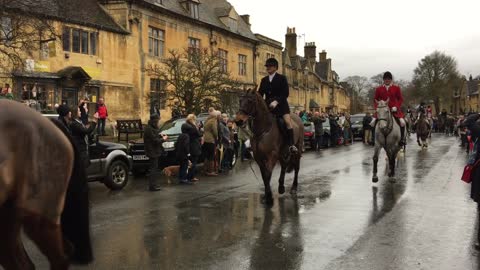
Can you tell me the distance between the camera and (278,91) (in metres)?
9.80

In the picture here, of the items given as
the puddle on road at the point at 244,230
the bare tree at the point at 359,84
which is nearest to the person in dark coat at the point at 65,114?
the puddle on road at the point at 244,230

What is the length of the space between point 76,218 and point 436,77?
293 feet

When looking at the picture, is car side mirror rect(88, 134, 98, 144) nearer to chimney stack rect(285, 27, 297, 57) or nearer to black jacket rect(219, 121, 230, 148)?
black jacket rect(219, 121, 230, 148)

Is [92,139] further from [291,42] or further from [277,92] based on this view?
[291,42]

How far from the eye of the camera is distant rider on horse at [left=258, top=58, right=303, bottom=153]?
9.75m

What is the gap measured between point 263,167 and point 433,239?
3718 mm

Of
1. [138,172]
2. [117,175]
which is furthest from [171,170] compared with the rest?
[138,172]

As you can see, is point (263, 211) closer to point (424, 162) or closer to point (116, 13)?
point (424, 162)

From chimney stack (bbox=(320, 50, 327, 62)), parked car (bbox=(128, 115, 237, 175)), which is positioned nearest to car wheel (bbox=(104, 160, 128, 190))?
parked car (bbox=(128, 115, 237, 175))

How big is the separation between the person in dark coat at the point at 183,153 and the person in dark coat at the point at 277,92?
3.77 meters

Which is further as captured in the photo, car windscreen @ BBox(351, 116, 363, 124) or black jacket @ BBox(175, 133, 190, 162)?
car windscreen @ BBox(351, 116, 363, 124)

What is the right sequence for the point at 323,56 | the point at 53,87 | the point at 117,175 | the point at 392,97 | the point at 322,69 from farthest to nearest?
the point at 323,56, the point at 322,69, the point at 53,87, the point at 392,97, the point at 117,175

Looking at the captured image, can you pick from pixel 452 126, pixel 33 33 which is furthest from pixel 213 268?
pixel 452 126

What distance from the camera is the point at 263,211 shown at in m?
8.76
